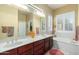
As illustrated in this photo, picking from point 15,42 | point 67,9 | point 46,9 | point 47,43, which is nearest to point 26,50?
point 15,42

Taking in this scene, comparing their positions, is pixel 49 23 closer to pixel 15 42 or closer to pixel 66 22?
pixel 66 22

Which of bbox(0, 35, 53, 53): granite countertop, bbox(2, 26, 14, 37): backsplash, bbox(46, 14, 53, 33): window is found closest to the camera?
bbox(0, 35, 53, 53): granite countertop

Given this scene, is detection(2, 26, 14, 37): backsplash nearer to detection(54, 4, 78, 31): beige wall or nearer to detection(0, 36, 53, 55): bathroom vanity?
detection(0, 36, 53, 55): bathroom vanity

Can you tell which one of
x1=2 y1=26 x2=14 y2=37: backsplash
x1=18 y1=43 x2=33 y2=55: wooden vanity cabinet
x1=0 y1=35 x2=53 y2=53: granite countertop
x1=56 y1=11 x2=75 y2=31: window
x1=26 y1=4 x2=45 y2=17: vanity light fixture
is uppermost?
x1=26 y1=4 x2=45 y2=17: vanity light fixture

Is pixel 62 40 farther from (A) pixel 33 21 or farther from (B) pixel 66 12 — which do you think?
(A) pixel 33 21

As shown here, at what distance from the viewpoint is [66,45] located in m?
1.50

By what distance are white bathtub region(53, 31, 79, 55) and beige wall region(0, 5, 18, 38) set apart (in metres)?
0.69

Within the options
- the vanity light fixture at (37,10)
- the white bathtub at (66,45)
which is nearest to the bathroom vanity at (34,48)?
the white bathtub at (66,45)

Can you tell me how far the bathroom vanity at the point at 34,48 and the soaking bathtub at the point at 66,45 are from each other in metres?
0.10

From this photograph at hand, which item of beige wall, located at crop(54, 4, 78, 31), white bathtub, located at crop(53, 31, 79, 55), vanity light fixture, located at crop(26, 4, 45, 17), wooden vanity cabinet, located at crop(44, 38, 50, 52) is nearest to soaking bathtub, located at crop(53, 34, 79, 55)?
white bathtub, located at crop(53, 31, 79, 55)

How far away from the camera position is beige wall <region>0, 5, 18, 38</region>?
4.59ft

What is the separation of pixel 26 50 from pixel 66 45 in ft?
2.08

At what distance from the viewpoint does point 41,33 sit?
1591 mm
